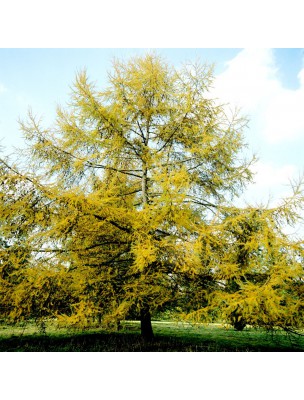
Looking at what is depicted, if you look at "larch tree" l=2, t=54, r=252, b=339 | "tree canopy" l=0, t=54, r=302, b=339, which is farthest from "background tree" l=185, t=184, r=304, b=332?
"larch tree" l=2, t=54, r=252, b=339

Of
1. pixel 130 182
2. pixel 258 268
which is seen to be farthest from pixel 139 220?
pixel 130 182

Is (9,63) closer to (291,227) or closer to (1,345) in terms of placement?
(1,345)

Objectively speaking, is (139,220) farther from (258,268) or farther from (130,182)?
(130,182)

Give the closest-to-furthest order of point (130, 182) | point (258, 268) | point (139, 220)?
point (258, 268)
point (139, 220)
point (130, 182)

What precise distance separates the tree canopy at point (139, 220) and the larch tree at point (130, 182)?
0.08ft

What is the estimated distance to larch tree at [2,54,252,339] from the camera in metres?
4.58

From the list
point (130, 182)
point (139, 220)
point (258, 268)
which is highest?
point (130, 182)

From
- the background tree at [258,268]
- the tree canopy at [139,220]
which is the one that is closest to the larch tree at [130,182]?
the tree canopy at [139,220]

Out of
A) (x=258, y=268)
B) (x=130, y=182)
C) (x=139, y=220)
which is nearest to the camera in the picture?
(x=258, y=268)

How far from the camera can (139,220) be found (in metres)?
4.75

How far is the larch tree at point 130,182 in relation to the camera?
4.58 m

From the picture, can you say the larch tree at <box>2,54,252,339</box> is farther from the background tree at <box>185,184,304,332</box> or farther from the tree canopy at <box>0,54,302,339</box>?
the background tree at <box>185,184,304,332</box>

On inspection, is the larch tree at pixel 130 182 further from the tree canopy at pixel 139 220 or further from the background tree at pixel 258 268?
the background tree at pixel 258 268

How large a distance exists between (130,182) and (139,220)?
114 inches
